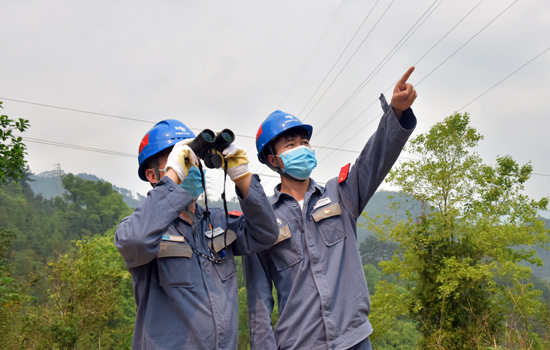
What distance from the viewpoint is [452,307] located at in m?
22.6

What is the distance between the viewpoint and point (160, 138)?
327 cm

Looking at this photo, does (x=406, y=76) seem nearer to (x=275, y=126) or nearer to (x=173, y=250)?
(x=275, y=126)

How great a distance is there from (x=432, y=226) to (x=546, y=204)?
6.75 metres

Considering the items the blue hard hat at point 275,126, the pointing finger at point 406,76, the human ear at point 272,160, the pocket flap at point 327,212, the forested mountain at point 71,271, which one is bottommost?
the pocket flap at point 327,212

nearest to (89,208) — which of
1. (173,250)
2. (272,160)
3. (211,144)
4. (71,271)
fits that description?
(71,271)

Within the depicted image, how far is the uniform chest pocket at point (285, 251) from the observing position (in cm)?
338

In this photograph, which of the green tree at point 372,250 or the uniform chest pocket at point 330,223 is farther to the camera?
the green tree at point 372,250

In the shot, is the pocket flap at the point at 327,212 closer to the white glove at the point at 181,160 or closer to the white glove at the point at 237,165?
the white glove at the point at 237,165

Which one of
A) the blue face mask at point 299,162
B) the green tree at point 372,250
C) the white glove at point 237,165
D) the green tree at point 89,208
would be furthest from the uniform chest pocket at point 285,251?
the green tree at point 372,250

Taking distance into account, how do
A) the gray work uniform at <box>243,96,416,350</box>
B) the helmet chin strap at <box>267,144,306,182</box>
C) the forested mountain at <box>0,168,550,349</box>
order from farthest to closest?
the forested mountain at <box>0,168,550,349</box>, the helmet chin strap at <box>267,144,306,182</box>, the gray work uniform at <box>243,96,416,350</box>

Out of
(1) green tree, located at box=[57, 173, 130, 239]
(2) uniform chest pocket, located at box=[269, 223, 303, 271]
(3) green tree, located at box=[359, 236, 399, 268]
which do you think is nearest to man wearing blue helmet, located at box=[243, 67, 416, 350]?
(2) uniform chest pocket, located at box=[269, 223, 303, 271]

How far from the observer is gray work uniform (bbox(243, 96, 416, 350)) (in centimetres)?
311

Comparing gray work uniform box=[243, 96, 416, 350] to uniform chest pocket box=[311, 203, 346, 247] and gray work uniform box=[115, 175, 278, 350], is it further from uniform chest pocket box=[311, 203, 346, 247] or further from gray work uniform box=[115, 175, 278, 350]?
gray work uniform box=[115, 175, 278, 350]

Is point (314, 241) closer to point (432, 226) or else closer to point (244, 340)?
point (432, 226)
